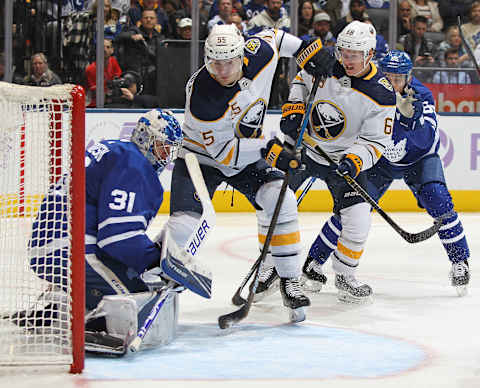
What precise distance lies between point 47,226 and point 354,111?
59.2 inches

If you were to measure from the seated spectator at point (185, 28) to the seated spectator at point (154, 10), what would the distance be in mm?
86

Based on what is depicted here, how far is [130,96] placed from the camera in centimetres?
673

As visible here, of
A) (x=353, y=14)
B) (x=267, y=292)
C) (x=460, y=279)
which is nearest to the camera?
(x=267, y=292)

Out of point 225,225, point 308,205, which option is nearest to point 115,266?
point 225,225

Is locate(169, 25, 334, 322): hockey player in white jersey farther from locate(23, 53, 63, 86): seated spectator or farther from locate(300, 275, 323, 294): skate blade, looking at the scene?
locate(23, 53, 63, 86): seated spectator

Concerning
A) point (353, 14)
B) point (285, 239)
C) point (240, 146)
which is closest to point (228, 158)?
point (240, 146)

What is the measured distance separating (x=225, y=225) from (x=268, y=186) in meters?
2.72

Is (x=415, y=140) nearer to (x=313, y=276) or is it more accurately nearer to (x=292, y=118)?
(x=292, y=118)

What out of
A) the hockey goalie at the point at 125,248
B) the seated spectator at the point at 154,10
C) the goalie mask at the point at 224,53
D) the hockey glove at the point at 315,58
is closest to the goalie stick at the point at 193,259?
the hockey goalie at the point at 125,248

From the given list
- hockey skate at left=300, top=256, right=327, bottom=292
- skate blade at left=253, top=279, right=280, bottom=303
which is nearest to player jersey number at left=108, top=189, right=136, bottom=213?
skate blade at left=253, top=279, right=280, bottom=303

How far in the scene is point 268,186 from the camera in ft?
11.4

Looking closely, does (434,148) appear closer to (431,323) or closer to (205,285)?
(431,323)

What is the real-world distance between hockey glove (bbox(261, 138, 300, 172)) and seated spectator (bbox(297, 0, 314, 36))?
3744mm

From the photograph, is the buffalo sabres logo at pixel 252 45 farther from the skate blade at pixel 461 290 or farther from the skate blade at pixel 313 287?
the skate blade at pixel 461 290
